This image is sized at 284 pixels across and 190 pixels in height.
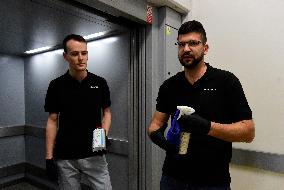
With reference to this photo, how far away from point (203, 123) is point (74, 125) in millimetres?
1200

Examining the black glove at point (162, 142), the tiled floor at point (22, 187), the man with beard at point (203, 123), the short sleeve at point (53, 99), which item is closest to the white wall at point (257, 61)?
the man with beard at point (203, 123)

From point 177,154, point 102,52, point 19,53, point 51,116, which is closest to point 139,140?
point 51,116

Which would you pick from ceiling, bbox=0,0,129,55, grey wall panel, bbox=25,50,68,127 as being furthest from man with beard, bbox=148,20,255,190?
grey wall panel, bbox=25,50,68,127

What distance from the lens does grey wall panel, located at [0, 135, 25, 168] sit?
4.55 meters

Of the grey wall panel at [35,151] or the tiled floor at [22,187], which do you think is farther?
the grey wall panel at [35,151]

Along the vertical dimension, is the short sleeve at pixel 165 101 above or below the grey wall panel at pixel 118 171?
above

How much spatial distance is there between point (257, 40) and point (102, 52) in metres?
1.73

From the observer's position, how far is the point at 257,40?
2.15m

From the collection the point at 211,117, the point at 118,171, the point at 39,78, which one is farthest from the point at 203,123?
the point at 39,78

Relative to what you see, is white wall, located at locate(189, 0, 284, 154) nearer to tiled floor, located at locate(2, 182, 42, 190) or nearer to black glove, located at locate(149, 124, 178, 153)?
black glove, located at locate(149, 124, 178, 153)

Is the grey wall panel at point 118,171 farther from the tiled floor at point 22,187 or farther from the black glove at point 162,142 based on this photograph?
the tiled floor at point 22,187

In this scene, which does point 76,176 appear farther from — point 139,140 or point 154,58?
point 154,58

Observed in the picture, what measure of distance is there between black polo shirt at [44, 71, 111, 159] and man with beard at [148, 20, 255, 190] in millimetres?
785

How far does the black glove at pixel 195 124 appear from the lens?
139cm
